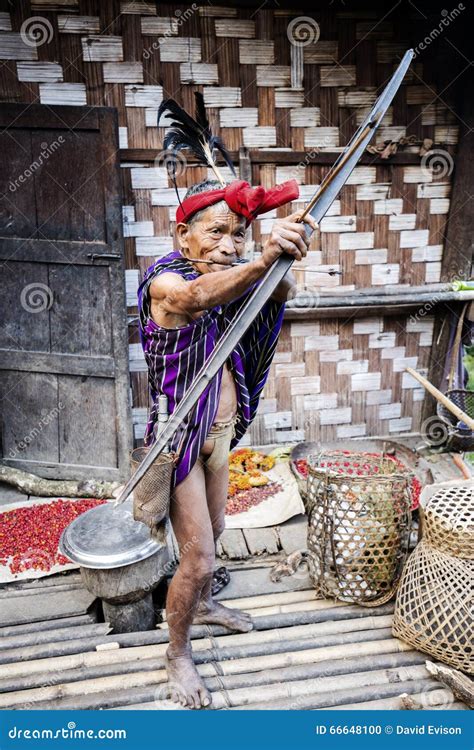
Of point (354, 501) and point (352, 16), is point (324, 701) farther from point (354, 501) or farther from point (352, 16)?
point (352, 16)

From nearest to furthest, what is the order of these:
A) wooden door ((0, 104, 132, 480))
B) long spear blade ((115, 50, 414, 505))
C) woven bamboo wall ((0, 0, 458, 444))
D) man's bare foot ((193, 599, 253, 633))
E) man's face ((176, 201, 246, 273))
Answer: long spear blade ((115, 50, 414, 505)) → man's face ((176, 201, 246, 273)) → man's bare foot ((193, 599, 253, 633)) → wooden door ((0, 104, 132, 480)) → woven bamboo wall ((0, 0, 458, 444))

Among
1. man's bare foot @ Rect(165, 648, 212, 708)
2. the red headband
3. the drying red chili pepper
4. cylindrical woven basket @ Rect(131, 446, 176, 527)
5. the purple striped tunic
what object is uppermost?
the red headband

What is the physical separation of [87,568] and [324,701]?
4.10ft

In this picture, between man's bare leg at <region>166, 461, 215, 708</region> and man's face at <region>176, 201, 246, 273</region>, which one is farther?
man's bare leg at <region>166, 461, 215, 708</region>

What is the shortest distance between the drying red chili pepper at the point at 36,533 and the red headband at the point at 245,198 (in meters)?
2.23

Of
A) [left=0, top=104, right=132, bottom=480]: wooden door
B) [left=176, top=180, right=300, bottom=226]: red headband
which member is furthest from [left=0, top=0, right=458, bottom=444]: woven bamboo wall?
[left=176, top=180, right=300, bottom=226]: red headband

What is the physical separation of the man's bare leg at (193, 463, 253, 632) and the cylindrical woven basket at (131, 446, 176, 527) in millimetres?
355

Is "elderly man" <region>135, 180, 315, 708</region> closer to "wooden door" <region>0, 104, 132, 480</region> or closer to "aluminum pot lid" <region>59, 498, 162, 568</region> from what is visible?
"aluminum pot lid" <region>59, 498, 162, 568</region>

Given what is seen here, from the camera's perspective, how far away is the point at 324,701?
110 inches

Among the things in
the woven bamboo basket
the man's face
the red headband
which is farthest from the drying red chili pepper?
the red headband

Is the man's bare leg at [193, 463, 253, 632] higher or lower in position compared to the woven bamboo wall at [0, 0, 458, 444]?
lower

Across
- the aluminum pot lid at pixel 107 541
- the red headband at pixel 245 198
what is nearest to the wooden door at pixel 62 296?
the aluminum pot lid at pixel 107 541

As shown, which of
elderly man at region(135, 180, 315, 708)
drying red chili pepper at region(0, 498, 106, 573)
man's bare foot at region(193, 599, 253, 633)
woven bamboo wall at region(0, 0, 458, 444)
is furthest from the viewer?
woven bamboo wall at region(0, 0, 458, 444)

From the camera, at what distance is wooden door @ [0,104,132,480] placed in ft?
14.1
